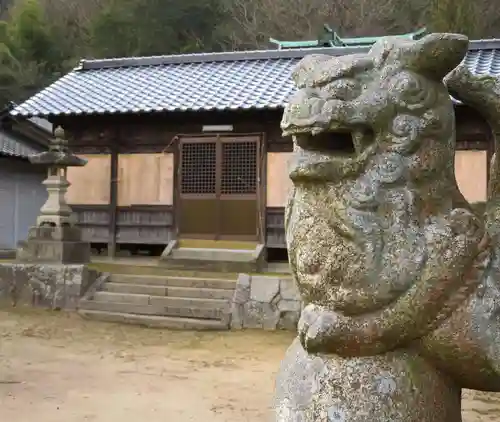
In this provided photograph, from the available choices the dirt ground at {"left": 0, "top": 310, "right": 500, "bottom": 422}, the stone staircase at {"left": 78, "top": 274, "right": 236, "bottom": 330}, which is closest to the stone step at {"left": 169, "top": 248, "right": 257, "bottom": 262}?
the stone staircase at {"left": 78, "top": 274, "right": 236, "bottom": 330}

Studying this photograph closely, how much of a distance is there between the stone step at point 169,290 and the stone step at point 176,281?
0.10 meters

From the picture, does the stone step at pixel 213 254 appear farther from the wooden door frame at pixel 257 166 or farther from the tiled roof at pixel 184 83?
the tiled roof at pixel 184 83

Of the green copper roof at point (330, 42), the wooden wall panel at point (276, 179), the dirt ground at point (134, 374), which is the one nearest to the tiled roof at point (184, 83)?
the wooden wall panel at point (276, 179)

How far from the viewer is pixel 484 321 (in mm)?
2240

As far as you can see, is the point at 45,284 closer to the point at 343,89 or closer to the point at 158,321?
the point at 158,321

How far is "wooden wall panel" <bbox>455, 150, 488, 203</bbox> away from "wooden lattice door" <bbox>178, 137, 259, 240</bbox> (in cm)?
391

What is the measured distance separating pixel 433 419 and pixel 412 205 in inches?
29.9

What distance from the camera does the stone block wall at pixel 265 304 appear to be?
375 inches

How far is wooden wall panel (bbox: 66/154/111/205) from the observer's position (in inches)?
552

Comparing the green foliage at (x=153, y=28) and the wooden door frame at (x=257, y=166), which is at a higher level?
the green foliage at (x=153, y=28)

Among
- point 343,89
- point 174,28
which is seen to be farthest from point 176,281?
point 174,28

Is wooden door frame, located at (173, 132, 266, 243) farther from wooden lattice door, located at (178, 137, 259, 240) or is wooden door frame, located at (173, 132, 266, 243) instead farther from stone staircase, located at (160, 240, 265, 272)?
stone staircase, located at (160, 240, 265, 272)

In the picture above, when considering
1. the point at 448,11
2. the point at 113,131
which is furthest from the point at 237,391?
the point at 448,11

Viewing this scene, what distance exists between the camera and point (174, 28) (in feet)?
84.5
